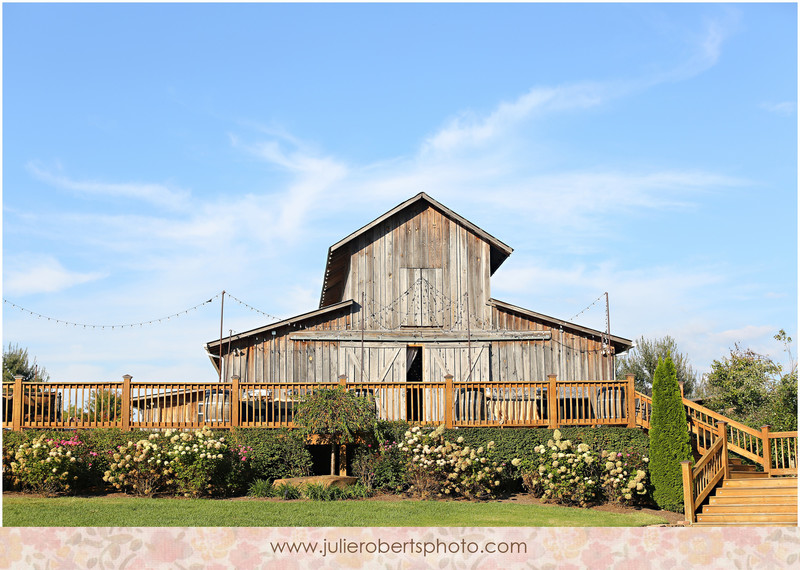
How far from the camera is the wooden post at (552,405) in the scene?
1650 cm

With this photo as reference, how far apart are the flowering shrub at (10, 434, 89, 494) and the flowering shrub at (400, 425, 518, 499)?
596 cm

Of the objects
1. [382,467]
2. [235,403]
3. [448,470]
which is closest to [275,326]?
[235,403]

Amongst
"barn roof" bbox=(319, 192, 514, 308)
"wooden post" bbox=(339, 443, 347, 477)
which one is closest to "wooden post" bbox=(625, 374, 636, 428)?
"wooden post" bbox=(339, 443, 347, 477)

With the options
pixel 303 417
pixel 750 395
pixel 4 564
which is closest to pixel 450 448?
pixel 303 417

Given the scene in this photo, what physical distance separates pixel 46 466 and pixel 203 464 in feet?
8.90

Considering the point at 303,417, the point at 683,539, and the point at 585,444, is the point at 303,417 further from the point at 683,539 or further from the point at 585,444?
the point at 683,539

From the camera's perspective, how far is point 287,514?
1230 cm

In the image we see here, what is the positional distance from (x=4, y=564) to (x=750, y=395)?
71.9 feet

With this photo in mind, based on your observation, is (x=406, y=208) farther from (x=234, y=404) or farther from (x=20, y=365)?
(x=20, y=365)

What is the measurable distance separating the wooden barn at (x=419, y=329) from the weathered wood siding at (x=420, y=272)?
3 cm

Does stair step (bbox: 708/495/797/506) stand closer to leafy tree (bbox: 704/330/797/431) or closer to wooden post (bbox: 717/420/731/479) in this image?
wooden post (bbox: 717/420/731/479)

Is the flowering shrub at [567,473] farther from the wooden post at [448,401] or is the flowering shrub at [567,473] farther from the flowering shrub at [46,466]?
the flowering shrub at [46,466]

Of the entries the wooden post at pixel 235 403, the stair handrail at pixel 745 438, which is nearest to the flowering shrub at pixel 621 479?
the stair handrail at pixel 745 438

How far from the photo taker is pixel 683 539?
29.0 feet
